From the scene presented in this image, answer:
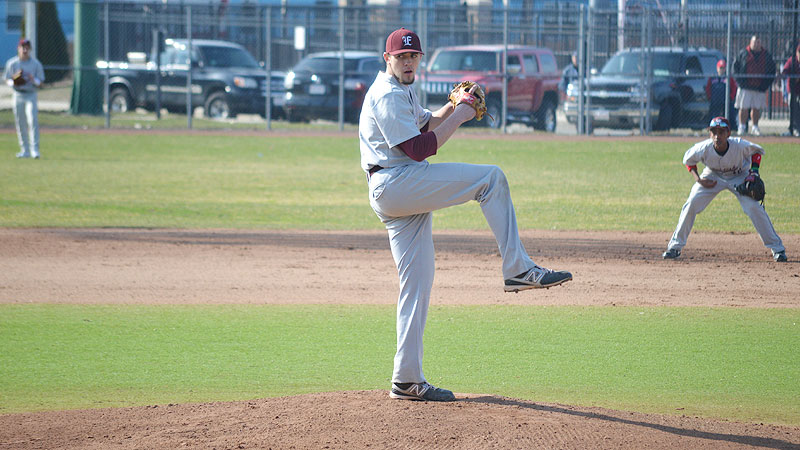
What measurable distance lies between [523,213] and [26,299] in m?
8.38

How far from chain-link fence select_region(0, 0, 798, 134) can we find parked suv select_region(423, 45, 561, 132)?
33cm

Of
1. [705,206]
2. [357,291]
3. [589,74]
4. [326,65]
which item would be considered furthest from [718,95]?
[357,291]

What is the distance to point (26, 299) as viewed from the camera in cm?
920

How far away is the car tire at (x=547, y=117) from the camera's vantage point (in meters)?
26.4

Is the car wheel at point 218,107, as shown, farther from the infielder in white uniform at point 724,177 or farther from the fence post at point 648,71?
the infielder in white uniform at point 724,177

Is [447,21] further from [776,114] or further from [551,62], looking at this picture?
[776,114]

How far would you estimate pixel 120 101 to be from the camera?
30.1 meters

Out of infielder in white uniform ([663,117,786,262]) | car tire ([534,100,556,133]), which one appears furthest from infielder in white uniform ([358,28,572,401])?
car tire ([534,100,556,133])

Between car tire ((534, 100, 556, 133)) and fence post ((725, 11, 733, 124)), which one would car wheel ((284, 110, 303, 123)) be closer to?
car tire ((534, 100, 556, 133))

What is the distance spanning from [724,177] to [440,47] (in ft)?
55.2

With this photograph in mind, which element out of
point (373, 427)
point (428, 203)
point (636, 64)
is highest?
point (636, 64)

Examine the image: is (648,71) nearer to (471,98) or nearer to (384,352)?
(384,352)

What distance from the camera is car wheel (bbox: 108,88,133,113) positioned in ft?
97.7

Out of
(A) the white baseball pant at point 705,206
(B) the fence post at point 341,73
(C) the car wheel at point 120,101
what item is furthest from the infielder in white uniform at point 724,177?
(C) the car wheel at point 120,101
